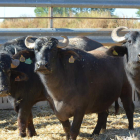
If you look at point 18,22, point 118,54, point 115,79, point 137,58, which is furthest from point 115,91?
point 18,22

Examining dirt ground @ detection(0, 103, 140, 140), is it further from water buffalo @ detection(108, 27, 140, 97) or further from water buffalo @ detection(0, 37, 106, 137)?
water buffalo @ detection(108, 27, 140, 97)

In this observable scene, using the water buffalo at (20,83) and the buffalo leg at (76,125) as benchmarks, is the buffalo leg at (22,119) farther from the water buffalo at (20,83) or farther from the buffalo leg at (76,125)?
the buffalo leg at (76,125)

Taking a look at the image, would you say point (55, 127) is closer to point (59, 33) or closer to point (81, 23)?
point (59, 33)

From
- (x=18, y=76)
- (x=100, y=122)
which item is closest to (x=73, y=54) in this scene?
(x=18, y=76)

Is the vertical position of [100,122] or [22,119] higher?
[22,119]

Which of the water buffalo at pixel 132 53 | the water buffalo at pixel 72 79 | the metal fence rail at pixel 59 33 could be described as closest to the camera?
the water buffalo at pixel 132 53

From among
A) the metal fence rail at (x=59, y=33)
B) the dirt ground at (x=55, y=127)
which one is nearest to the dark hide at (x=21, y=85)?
the dirt ground at (x=55, y=127)

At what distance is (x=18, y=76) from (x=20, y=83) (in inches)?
10.1

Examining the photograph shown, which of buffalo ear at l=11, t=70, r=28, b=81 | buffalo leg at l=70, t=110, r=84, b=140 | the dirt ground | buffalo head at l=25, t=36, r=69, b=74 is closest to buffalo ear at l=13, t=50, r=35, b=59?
buffalo head at l=25, t=36, r=69, b=74

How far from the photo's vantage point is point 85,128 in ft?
24.3

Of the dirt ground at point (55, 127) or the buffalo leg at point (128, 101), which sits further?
the buffalo leg at point (128, 101)

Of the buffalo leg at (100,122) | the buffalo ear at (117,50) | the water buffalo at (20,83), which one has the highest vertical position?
the buffalo ear at (117,50)

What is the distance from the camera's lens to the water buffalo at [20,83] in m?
6.03

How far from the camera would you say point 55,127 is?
7512 mm
